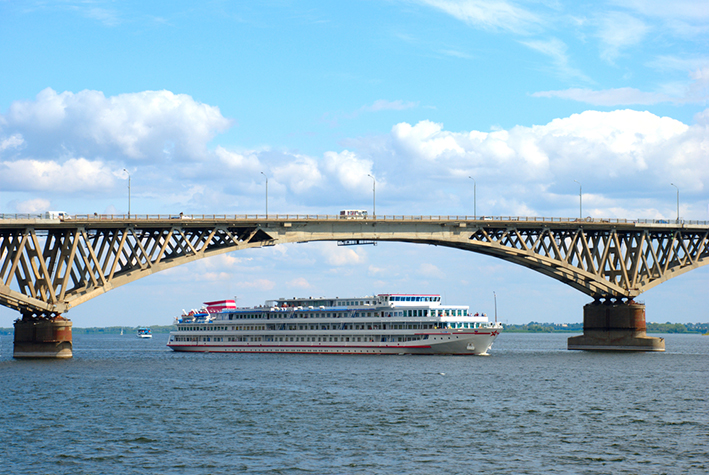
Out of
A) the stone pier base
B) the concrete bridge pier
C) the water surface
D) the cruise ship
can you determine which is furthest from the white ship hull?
the stone pier base

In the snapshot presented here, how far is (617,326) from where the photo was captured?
110500 mm

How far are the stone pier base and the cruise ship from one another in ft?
99.4

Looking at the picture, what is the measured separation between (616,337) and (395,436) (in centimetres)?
7698

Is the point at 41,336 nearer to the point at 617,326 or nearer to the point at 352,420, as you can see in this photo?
the point at 352,420

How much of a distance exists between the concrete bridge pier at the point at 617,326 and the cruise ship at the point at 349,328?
67.1ft

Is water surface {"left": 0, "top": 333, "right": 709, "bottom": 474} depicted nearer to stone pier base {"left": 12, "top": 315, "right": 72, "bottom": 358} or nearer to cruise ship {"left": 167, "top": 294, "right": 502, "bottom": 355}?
stone pier base {"left": 12, "top": 315, "right": 72, "bottom": 358}

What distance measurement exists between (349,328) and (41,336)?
3669 centimetres

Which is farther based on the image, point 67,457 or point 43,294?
point 43,294

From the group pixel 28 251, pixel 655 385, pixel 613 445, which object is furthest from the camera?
pixel 28 251

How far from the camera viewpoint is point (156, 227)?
84938 millimetres

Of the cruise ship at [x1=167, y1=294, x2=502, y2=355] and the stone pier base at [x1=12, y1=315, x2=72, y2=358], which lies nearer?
the stone pier base at [x1=12, y1=315, x2=72, y2=358]

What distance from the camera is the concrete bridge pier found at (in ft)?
359

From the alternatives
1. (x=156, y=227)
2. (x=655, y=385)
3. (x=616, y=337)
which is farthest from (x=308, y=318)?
(x=655, y=385)

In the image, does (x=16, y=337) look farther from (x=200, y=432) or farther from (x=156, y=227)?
(x=200, y=432)
